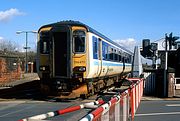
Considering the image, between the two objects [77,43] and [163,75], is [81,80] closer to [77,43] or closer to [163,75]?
[77,43]

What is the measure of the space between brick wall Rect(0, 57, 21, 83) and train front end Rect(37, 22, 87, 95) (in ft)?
58.8

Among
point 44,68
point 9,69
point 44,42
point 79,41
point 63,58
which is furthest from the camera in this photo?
point 9,69

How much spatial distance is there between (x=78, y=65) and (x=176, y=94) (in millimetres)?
8223

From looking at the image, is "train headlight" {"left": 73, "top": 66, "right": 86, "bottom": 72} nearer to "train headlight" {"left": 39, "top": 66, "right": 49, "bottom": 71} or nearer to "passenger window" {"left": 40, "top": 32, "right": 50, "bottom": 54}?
"train headlight" {"left": 39, "top": 66, "right": 49, "bottom": 71}

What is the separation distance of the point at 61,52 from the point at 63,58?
1.08 ft

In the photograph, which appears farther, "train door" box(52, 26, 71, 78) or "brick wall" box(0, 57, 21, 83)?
"brick wall" box(0, 57, 21, 83)

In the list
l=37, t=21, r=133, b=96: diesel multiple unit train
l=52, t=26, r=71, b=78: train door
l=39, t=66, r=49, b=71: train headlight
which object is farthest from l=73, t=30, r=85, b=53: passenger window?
l=39, t=66, r=49, b=71: train headlight

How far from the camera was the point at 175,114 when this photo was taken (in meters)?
15.6

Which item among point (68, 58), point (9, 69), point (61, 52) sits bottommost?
point (9, 69)

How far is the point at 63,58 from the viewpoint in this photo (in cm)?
2105

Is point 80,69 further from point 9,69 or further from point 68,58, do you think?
point 9,69

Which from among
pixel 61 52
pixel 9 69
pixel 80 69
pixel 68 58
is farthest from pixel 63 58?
pixel 9 69

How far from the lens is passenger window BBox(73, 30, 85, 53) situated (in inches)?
819

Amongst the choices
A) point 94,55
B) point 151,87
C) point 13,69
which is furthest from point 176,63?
point 94,55
